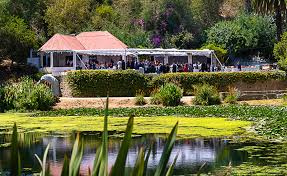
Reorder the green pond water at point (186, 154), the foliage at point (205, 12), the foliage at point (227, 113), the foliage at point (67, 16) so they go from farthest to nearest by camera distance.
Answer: the foliage at point (205, 12), the foliage at point (67, 16), the foliage at point (227, 113), the green pond water at point (186, 154)

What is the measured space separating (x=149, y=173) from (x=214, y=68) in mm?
43629

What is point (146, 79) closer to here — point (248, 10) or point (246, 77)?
point (246, 77)

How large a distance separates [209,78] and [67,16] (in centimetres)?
2937

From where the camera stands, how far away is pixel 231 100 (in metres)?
52.0

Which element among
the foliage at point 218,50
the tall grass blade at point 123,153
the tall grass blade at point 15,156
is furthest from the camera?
the foliage at point 218,50

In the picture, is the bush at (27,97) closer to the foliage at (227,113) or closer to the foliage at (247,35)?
the foliage at (227,113)

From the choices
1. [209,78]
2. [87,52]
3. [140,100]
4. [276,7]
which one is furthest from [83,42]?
[140,100]

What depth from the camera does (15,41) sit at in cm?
6738

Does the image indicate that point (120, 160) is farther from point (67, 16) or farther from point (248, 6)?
point (248, 6)

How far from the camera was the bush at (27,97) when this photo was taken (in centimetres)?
4984

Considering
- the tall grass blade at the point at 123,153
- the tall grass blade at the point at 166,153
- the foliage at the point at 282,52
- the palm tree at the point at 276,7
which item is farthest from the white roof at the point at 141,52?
→ the tall grass blade at the point at 123,153

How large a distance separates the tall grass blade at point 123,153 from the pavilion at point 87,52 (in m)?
59.0

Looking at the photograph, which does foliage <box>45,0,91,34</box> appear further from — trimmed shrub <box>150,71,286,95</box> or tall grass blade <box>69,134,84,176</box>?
tall grass blade <box>69,134,84,176</box>

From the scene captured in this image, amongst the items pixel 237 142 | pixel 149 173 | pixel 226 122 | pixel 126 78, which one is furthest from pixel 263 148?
→ pixel 126 78
